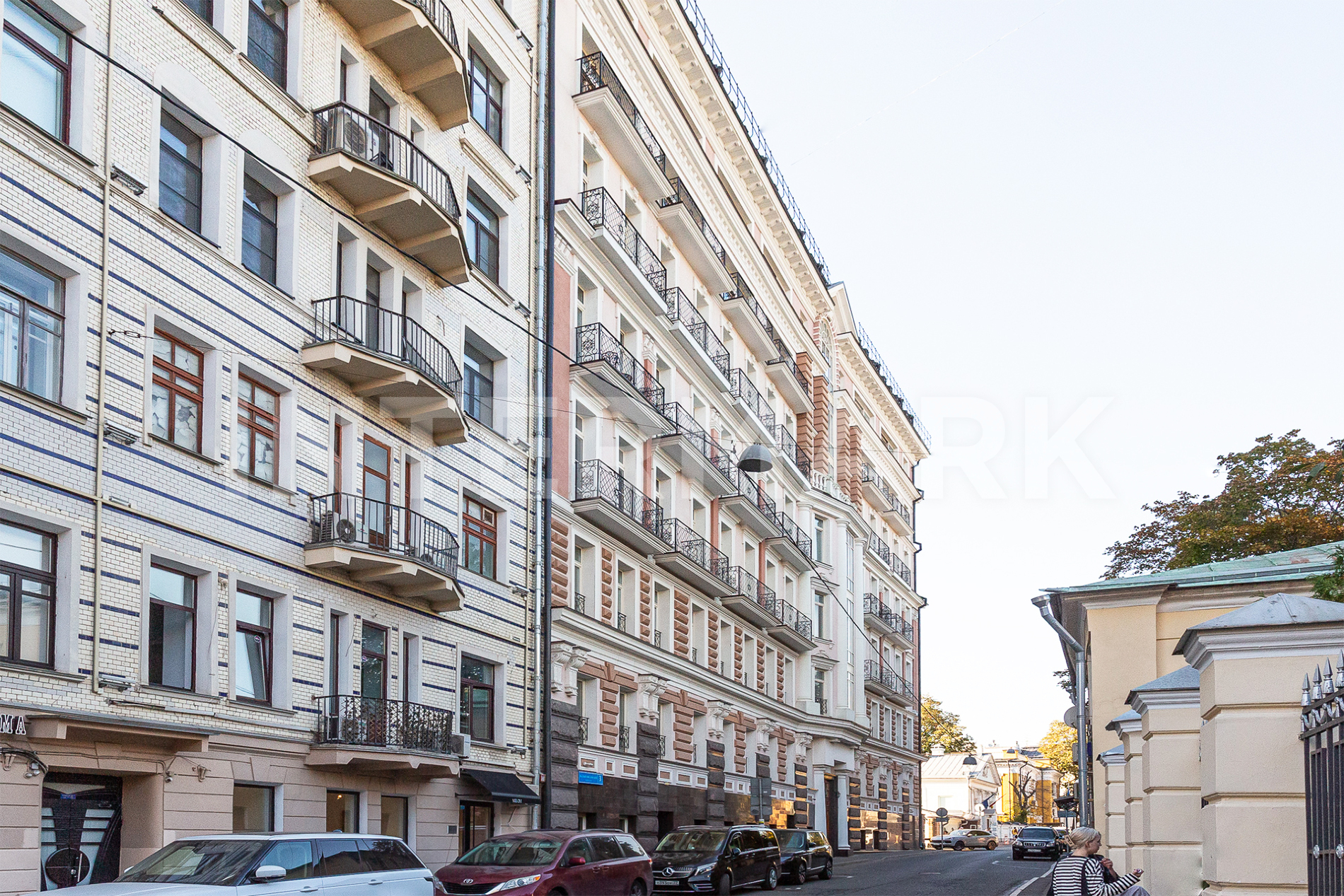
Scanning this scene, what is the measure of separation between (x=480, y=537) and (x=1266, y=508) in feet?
76.9

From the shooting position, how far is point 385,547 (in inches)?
941

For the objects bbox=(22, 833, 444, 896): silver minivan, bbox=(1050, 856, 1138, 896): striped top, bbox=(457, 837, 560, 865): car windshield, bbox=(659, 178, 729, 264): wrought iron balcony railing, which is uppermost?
bbox=(659, 178, 729, 264): wrought iron balcony railing

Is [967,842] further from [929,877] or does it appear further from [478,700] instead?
[478,700]

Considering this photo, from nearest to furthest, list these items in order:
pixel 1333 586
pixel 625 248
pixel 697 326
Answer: pixel 1333 586 < pixel 625 248 < pixel 697 326

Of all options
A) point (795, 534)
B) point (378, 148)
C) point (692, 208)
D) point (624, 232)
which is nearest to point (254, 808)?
point (378, 148)

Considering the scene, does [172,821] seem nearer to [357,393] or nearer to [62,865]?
[62,865]

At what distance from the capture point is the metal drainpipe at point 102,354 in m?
18.0

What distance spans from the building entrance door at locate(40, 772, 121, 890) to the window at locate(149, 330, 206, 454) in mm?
4735

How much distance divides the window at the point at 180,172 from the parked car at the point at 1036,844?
46.9 meters

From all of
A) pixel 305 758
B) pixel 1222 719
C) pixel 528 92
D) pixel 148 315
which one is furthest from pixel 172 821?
pixel 528 92

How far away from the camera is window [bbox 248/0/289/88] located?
896 inches

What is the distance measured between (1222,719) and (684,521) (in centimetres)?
3307

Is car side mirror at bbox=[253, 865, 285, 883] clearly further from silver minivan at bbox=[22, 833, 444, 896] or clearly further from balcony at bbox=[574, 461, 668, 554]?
balcony at bbox=[574, 461, 668, 554]

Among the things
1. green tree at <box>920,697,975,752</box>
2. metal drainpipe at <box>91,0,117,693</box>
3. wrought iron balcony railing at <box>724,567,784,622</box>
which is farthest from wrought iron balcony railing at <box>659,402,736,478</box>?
green tree at <box>920,697,975,752</box>
